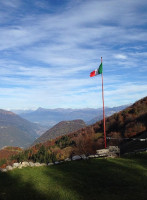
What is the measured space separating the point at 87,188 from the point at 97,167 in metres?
5.27

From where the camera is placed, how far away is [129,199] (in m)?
10.7

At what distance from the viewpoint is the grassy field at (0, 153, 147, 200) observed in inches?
452

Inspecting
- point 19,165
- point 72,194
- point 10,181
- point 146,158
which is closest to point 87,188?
point 72,194

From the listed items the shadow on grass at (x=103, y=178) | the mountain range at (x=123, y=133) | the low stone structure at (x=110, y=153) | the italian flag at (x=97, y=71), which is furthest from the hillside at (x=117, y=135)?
the italian flag at (x=97, y=71)

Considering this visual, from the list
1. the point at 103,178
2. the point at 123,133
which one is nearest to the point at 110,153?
the point at 103,178

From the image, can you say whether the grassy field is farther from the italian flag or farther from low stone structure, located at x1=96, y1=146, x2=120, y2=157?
the italian flag

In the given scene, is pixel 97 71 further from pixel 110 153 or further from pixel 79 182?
pixel 79 182

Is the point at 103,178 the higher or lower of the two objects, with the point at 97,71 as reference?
lower

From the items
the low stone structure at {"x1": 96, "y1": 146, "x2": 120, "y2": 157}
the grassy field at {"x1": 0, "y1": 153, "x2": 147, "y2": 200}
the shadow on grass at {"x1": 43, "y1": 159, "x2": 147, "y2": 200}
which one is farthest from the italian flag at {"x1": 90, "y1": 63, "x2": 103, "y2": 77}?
the grassy field at {"x1": 0, "y1": 153, "x2": 147, "y2": 200}

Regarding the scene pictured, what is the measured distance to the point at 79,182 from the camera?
13820 millimetres

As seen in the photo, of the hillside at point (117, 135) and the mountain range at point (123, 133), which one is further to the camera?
the hillside at point (117, 135)

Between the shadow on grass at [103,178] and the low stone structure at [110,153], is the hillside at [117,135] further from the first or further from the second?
the shadow on grass at [103,178]

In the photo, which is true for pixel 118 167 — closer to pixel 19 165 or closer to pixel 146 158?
pixel 146 158

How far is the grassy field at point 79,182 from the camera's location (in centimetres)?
1149
